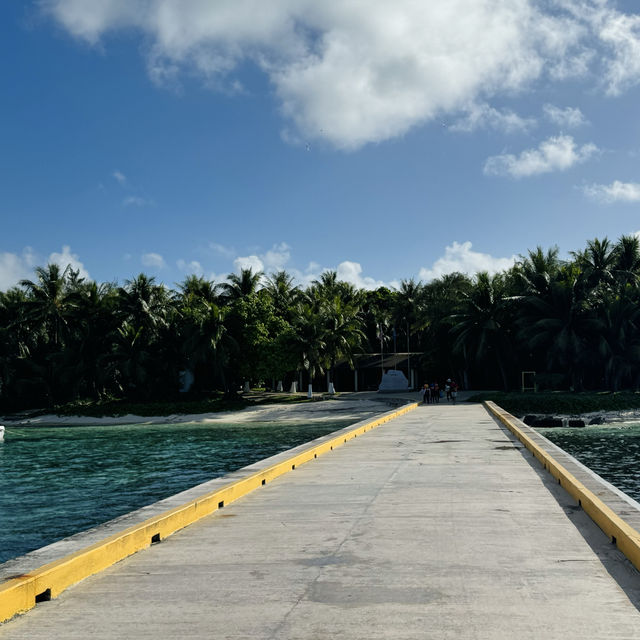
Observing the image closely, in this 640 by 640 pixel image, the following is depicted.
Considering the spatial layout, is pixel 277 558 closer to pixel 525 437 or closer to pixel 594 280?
pixel 525 437

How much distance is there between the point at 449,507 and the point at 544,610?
3905 mm

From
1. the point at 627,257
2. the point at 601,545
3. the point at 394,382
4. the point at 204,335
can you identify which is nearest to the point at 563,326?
the point at 627,257

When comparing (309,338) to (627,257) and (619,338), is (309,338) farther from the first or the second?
(627,257)

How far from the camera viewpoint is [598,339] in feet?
153

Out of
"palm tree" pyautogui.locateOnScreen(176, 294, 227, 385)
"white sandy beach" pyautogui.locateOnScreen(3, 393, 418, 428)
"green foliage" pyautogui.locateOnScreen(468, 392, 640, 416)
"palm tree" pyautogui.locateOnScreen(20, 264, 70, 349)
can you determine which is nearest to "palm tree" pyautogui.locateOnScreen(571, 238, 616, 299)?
"green foliage" pyautogui.locateOnScreen(468, 392, 640, 416)

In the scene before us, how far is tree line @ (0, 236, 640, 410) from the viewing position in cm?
4675

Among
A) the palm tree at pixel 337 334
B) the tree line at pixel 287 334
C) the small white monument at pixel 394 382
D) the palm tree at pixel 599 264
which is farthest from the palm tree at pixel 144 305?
the palm tree at pixel 599 264

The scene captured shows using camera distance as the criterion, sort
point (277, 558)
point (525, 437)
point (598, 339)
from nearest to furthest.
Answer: point (277, 558) → point (525, 437) → point (598, 339)

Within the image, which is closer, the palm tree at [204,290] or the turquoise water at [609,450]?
the turquoise water at [609,450]

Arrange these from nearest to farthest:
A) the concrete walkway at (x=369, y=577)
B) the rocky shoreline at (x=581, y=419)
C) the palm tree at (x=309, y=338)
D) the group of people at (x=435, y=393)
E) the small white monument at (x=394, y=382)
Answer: the concrete walkway at (x=369, y=577) → the rocky shoreline at (x=581, y=419) → the group of people at (x=435, y=393) → the palm tree at (x=309, y=338) → the small white monument at (x=394, y=382)

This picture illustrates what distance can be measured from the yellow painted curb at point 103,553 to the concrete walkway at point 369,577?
11 centimetres

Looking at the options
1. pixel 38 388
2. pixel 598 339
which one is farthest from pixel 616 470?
pixel 38 388

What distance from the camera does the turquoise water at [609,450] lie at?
17480 mm

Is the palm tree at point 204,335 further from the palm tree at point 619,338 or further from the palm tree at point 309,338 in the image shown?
the palm tree at point 619,338
